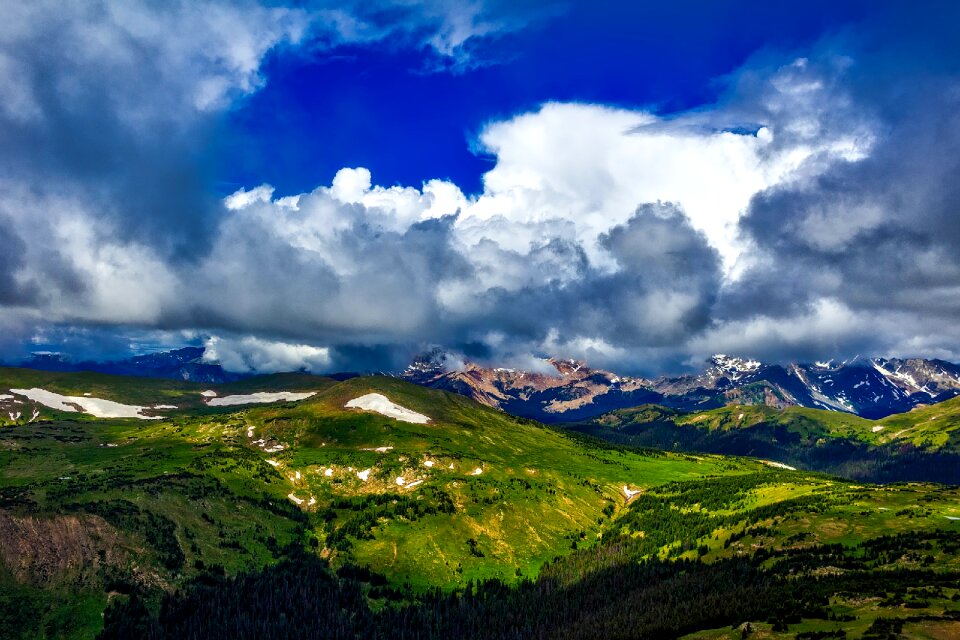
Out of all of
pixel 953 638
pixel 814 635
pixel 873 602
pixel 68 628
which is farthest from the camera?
pixel 68 628

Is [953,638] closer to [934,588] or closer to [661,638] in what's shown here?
[934,588]

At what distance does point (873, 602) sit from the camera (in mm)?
180500

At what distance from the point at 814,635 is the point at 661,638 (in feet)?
178

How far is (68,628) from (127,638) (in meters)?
18.4

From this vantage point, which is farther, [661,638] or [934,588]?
[661,638]

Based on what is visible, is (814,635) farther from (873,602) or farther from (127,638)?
(127,638)

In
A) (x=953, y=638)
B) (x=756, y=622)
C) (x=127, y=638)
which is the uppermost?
(x=953, y=638)

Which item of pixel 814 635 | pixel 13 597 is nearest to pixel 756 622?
pixel 814 635

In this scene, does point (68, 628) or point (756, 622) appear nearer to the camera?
point (756, 622)

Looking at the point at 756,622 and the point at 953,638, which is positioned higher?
the point at 953,638

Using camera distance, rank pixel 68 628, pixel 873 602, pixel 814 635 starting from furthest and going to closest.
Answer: pixel 68 628, pixel 873 602, pixel 814 635

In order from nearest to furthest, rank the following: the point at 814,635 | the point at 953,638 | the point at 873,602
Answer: the point at 953,638
the point at 814,635
the point at 873,602

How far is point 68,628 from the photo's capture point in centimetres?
19488

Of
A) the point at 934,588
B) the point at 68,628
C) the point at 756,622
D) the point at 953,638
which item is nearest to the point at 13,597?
the point at 68,628
